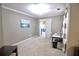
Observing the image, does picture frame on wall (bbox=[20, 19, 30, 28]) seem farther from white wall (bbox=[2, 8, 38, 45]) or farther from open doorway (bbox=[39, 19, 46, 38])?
open doorway (bbox=[39, 19, 46, 38])

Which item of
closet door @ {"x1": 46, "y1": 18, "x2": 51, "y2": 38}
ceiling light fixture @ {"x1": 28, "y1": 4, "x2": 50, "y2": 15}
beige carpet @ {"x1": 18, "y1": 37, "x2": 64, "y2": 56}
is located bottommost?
beige carpet @ {"x1": 18, "y1": 37, "x2": 64, "y2": 56}

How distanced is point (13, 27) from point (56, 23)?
3.50 feet

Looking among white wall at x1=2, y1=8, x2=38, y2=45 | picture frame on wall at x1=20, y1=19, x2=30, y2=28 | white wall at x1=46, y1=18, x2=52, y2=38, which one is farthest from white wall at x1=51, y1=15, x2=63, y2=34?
picture frame on wall at x1=20, y1=19, x2=30, y2=28

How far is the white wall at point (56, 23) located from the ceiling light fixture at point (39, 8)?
0.28 metres

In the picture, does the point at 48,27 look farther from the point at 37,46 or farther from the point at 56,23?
the point at 37,46

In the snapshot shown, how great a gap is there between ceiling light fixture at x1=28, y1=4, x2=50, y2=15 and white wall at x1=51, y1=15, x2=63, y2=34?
0.28m

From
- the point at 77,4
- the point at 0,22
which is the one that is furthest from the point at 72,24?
the point at 0,22

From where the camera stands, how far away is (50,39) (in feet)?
7.52

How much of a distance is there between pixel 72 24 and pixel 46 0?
0.79 meters

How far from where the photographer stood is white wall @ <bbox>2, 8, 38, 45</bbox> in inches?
73.7

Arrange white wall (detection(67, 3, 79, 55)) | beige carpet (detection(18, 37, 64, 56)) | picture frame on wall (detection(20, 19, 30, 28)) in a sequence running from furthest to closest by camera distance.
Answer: beige carpet (detection(18, 37, 64, 56)) < picture frame on wall (detection(20, 19, 30, 28)) < white wall (detection(67, 3, 79, 55))

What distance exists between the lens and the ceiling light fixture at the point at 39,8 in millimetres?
1863

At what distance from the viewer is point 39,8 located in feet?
6.35

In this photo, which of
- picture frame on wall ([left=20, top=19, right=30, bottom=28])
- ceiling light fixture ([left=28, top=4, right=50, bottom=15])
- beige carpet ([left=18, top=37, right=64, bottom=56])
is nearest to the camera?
ceiling light fixture ([left=28, top=4, right=50, bottom=15])
